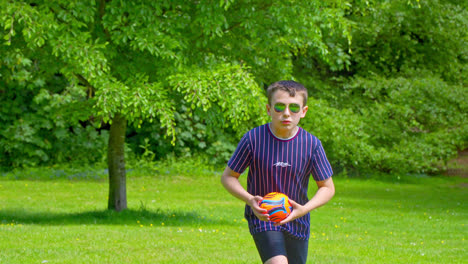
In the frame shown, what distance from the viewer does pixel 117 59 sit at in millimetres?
10875

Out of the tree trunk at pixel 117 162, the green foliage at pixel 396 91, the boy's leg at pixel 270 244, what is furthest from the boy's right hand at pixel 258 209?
the green foliage at pixel 396 91

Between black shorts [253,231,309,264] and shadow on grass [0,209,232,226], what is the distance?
721 centimetres

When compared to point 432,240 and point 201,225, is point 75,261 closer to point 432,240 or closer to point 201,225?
point 201,225

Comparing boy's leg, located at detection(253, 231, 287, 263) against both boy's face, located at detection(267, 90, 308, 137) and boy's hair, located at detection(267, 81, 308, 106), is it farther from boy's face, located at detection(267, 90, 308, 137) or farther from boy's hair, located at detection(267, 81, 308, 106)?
boy's hair, located at detection(267, 81, 308, 106)

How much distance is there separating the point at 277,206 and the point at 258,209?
0.12m

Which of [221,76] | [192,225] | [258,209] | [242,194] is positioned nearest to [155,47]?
[221,76]

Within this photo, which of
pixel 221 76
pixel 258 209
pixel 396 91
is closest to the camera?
pixel 258 209

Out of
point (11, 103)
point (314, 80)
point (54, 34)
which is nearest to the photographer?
point (54, 34)

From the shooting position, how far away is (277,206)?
13.1 ft

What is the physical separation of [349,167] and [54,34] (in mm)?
14391

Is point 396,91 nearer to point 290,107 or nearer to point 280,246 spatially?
point 290,107

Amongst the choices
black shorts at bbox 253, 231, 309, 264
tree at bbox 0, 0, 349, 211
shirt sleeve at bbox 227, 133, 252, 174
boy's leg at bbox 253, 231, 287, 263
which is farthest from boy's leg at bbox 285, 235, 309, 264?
tree at bbox 0, 0, 349, 211

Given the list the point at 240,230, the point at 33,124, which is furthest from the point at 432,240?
the point at 33,124

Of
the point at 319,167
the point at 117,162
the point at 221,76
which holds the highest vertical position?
the point at 221,76
